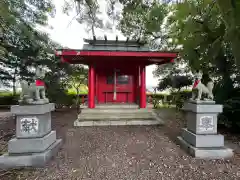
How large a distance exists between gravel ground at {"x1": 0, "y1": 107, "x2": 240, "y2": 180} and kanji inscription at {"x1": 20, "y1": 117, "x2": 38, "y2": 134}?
0.67 meters

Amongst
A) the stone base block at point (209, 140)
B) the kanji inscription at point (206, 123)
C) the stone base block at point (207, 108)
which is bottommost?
the stone base block at point (209, 140)

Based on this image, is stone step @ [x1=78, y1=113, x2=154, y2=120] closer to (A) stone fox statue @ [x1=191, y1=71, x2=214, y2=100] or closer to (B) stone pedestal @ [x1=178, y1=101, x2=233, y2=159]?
(B) stone pedestal @ [x1=178, y1=101, x2=233, y2=159]

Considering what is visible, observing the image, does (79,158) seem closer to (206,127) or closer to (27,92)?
(27,92)

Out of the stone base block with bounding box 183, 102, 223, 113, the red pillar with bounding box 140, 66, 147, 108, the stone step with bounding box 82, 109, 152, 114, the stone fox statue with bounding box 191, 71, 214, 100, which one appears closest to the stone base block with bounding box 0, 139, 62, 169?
the stone step with bounding box 82, 109, 152, 114

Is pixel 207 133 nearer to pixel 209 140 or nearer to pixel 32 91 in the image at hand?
pixel 209 140

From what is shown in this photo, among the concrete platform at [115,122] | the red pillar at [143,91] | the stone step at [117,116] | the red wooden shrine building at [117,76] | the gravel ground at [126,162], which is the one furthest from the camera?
the red wooden shrine building at [117,76]

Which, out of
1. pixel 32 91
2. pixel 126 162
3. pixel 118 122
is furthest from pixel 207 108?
pixel 32 91

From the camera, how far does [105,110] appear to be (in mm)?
5949

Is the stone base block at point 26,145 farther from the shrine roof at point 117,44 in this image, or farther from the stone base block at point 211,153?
the shrine roof at point 117,44

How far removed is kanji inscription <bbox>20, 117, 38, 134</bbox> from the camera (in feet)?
9.15

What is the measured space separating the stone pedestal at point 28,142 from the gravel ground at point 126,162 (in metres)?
0.18

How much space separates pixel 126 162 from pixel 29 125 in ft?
6.55

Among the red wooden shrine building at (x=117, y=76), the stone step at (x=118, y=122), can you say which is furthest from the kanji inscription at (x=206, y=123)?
the red wooden shrine building at (x=117, y=76)

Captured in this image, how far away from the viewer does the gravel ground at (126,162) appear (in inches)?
95.4
